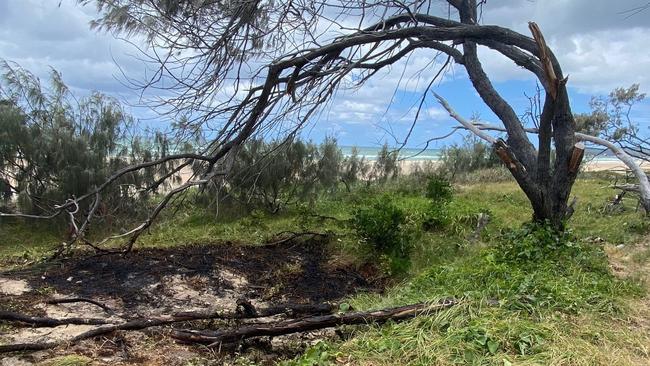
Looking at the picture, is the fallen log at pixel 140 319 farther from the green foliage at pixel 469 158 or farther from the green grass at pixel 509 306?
the green foliage at pixel 469 158

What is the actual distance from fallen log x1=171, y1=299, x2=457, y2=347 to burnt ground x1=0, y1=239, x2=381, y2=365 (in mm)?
218

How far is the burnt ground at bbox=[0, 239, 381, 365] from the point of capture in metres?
5.68

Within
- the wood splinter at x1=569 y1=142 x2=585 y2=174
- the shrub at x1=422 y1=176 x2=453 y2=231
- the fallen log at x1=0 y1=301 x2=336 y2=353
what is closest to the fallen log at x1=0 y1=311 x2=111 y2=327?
the fallen log at x1=0 y1=301 x2=336 y2=353

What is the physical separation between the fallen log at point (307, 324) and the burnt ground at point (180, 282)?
0.22 meters

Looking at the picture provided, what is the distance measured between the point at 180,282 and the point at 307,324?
9.78 ft

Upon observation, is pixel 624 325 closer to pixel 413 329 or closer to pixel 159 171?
pixel 413 329

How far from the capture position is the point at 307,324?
4.32 m

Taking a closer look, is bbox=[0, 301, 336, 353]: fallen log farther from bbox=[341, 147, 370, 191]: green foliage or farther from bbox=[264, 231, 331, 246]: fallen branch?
bbox=[341, 147, 370, 191]: green foliage

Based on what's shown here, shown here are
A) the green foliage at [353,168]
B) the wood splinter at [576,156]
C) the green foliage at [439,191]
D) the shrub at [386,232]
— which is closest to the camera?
the wood splinter at [576,156]

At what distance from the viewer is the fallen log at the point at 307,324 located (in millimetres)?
4250

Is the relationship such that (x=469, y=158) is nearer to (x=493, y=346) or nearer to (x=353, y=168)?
(x=353, y=168)

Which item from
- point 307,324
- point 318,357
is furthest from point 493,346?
point 307,324

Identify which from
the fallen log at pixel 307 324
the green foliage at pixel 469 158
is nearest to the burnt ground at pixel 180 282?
the fallen log at pixel 307 324

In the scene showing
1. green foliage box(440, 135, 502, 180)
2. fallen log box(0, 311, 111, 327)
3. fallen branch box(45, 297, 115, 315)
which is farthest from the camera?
green foliage box(440, 135, 502, 180)
